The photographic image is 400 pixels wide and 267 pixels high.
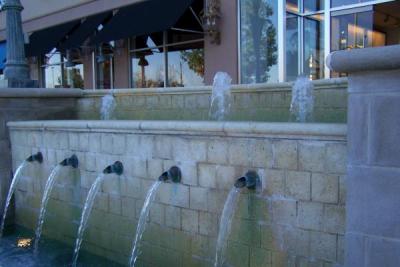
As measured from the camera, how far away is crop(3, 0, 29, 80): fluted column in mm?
8180

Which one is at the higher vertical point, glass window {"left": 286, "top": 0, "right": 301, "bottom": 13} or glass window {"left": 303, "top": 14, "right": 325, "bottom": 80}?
glass window {"left": 286, "top": 0, "right": 301, "bottom": 13}

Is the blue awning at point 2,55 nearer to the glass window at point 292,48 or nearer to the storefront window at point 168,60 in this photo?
the storefront window at point 168,60

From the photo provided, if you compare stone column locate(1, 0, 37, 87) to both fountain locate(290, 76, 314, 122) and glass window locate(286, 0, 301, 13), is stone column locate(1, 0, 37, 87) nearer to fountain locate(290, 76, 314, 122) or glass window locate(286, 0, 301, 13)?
fountain locate(290, 76, 314, 122)

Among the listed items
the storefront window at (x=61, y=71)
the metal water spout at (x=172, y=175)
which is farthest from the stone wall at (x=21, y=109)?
the storefront window at (x=61, y=71)

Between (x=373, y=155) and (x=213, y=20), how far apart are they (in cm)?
874

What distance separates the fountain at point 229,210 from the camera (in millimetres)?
3959

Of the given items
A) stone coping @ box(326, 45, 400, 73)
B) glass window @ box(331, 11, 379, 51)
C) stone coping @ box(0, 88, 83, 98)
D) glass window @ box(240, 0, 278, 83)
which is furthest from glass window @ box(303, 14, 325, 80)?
stone coping @ box(326, 45, 400, 73)

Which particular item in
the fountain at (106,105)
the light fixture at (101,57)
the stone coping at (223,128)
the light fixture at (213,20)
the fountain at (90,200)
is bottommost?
the fountain at (90,200)

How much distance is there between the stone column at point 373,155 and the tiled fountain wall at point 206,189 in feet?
0.86

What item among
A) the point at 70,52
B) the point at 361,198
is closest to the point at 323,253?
the point at 361,198

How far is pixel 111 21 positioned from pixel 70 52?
3.26 m

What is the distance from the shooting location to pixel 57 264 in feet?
18.4

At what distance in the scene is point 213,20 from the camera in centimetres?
1130

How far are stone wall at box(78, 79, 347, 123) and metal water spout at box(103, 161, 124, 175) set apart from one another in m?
1.79
